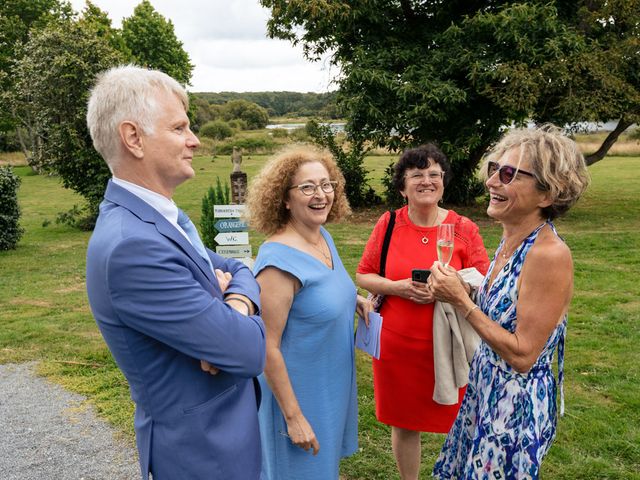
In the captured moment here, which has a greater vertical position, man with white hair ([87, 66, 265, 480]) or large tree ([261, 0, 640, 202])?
large tree ([261, 0, 640, 202])

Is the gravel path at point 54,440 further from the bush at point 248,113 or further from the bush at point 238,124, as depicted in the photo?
the bush at point 248,113

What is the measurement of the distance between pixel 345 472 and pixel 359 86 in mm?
12110

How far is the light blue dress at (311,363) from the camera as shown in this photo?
2.62 meters

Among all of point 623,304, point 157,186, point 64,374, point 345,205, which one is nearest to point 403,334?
point 345,205

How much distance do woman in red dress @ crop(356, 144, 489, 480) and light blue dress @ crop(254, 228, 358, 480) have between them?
0.70 meters

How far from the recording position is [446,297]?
2.54 meters

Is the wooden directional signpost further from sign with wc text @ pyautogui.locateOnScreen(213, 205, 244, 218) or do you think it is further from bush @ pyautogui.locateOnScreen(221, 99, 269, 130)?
bush @ pyautogui.locateOnScreen(221, 99, 269, 130)

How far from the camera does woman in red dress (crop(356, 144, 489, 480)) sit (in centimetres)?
338

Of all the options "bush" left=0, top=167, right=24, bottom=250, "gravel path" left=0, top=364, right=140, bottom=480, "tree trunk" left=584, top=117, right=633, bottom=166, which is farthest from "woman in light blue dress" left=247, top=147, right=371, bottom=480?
"tree trunk" left=584, top=117, right=633, bottom=166

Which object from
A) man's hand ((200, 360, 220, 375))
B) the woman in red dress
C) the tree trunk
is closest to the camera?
man's hand ((200, 360, 220, 375))

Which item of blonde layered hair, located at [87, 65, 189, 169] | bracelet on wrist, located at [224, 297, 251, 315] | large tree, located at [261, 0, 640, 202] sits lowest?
bracelet on wrist, located at [224, 297, 251, 315]

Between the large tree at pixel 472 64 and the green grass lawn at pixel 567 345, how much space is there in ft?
9.57

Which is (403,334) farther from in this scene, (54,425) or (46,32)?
(46,32)

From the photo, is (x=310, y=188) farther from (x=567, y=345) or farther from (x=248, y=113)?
(x=248, y=113)
